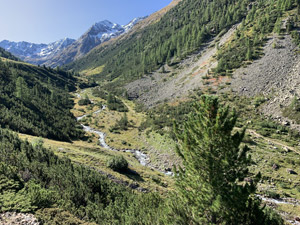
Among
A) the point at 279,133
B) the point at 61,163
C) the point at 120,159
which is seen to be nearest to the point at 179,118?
the point at 279,133

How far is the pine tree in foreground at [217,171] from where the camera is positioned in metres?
9.05

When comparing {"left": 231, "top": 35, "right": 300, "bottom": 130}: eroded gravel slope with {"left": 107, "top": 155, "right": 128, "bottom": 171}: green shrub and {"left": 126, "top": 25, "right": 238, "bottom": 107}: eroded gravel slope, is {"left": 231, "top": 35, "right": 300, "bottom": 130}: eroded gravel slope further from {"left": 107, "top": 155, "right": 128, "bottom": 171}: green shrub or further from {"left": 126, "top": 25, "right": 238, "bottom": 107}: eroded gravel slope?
{"left": 107, "top": 155, "right": 128, "bottom": 171}: green shrub

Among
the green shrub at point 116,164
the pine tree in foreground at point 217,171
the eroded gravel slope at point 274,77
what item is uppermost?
the eroded gravel slope at point 274,77

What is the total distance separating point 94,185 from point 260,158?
31194 millimetres

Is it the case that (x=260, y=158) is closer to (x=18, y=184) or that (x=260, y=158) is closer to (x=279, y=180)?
(x=279, y=180)

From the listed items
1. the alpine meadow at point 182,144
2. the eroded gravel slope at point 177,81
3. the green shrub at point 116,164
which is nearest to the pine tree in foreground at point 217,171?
the alpine meadow at point 182,144


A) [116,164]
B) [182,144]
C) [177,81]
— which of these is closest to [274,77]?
[177,81]

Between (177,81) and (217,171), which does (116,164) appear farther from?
(177,81)

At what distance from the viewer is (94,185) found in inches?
747

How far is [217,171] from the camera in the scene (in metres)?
9.41

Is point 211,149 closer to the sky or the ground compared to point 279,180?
closer to the sky

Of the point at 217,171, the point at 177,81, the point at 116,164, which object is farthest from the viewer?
the point at 177,81

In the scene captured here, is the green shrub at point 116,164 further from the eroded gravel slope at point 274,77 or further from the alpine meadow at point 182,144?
the eroded gravel slope at point 274,77

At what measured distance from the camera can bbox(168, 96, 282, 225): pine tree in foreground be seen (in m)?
9.05
